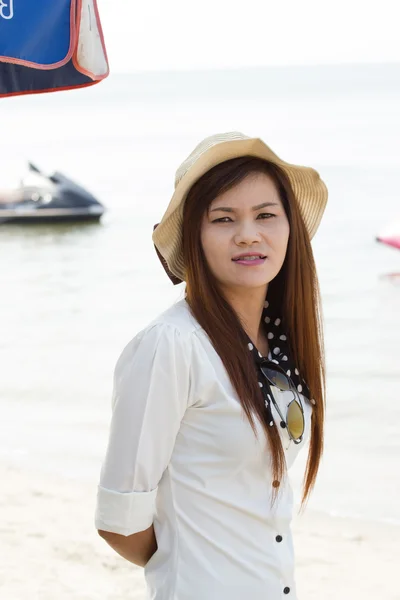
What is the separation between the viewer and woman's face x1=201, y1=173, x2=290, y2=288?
1799 mm

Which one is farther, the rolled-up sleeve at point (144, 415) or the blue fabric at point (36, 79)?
the blue fabric at point (36, 79)

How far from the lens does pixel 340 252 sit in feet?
47.4

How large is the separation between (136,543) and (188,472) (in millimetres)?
175

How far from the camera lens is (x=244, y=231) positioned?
179cm

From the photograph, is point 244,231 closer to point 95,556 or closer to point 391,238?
point 95,556

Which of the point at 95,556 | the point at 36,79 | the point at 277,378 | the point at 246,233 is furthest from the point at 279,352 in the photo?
the point at 95,556

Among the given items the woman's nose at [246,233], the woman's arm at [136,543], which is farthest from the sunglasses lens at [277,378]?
the woman's arm at [136,543]

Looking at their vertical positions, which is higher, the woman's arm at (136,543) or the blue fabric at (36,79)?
the blue fabric at (36,79)

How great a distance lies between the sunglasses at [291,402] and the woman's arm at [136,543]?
1.01 ft

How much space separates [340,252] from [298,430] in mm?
12786

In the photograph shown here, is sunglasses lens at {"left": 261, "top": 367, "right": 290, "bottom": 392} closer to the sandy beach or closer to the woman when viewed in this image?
the woman

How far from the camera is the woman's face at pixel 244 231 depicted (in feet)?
5.90

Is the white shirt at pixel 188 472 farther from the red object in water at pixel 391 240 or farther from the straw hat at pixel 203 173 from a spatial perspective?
the red object in water at pixel 391 240

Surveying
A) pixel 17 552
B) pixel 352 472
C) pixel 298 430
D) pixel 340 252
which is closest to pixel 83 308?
pixel 340 252
